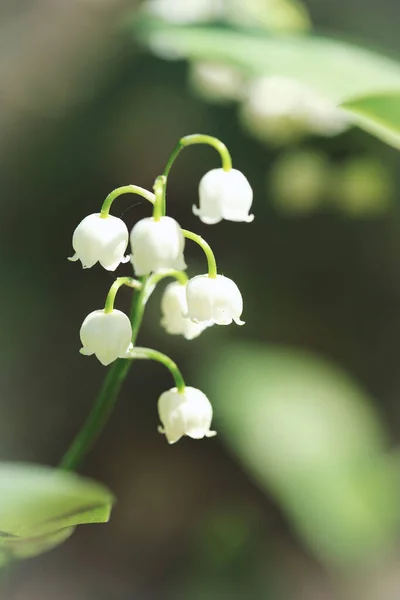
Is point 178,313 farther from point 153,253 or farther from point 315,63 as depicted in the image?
point 315,63

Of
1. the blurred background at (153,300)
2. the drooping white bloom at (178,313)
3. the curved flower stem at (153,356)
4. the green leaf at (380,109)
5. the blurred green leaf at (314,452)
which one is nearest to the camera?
the green leaf at (380,109)

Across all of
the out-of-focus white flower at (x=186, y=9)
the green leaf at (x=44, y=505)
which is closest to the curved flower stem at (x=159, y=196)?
the green leaf at (x=44, y=505)

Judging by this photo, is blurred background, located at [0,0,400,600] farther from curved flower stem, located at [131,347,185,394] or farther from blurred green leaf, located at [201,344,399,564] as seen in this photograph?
curved flower stem, located at [131,347,185,394]

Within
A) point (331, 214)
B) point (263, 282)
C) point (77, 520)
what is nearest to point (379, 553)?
point (263, 282)

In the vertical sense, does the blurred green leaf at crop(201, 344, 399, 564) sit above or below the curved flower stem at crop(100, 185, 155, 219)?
below

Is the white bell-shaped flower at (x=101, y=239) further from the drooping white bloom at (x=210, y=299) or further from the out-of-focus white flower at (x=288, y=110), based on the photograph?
the out-of-focus white flower at (x=288, y=110)

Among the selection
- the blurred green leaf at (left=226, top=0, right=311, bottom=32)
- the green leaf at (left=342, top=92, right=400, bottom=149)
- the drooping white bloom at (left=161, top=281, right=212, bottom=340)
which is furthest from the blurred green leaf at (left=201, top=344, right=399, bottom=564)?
the green leaf at (left=342, top=92, right=400, bottom=149)
